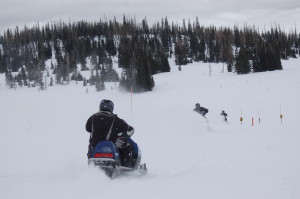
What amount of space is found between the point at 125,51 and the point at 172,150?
149 feet

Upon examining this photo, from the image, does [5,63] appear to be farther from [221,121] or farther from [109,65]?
[221,121]

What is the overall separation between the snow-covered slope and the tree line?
1259cm

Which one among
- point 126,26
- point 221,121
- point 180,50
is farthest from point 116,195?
point 126,26

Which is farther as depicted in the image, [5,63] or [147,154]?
[5,63]

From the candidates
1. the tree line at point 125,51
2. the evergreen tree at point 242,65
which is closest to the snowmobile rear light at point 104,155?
the tree line at point 125,51

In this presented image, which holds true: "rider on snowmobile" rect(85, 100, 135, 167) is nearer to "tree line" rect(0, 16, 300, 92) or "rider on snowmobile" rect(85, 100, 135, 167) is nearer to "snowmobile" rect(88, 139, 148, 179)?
"snowmobile" rect(88, 139, 148, 179)

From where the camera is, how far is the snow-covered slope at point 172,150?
5809mm

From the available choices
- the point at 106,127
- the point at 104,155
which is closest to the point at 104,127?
the point at 106,127

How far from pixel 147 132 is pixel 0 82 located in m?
50.2

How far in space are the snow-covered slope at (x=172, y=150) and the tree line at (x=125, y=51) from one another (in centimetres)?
1259

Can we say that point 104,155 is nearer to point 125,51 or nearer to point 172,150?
point 172,150

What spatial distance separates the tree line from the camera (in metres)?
47.4

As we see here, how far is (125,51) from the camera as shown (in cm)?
5581

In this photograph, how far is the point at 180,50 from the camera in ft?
227
